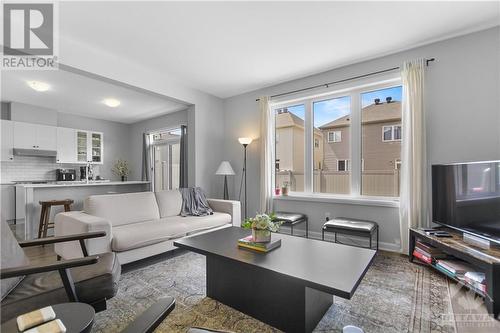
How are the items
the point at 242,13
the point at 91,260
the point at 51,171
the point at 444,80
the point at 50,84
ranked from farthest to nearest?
the point at 51,171 → the point at 50,84 → the point at 444,80 → the point at 242,13 → the point at 91,260

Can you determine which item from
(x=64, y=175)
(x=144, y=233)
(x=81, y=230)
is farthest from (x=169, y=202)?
(x=64, y=175)

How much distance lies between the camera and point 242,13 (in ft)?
7.73

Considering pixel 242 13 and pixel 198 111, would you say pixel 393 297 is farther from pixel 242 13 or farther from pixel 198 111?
pixel 198 111

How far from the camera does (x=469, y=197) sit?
2.32m

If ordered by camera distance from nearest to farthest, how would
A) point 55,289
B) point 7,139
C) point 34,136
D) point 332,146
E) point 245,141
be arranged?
point 55,289 < point 332,146 < point 245,141 < point 7,139 < point 34,136

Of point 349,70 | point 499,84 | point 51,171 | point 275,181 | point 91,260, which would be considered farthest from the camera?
point 51,171

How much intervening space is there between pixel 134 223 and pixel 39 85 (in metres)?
3.12

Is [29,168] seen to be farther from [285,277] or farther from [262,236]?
[285,277]

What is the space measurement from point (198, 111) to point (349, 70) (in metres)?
2.68

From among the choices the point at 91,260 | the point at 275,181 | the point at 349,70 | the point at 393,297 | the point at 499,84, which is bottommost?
the point at 393,297

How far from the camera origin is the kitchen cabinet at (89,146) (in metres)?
5.98

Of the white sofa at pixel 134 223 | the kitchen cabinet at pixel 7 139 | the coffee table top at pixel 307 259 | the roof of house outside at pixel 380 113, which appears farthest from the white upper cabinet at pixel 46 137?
the roof of house outside at pixel 380 113

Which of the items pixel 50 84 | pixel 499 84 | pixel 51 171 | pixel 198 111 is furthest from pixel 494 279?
pixel 51 171

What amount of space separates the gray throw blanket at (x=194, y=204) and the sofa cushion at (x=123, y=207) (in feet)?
1.43
